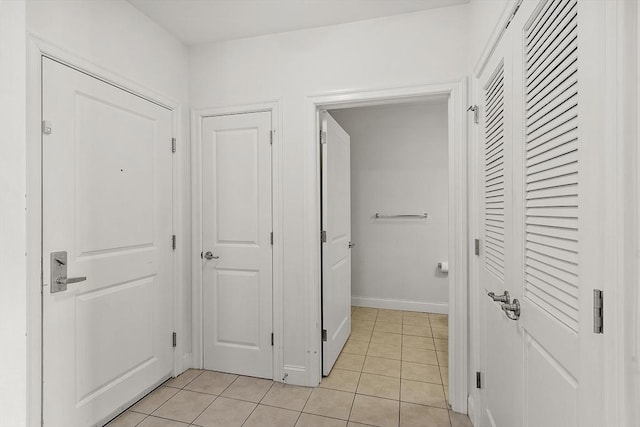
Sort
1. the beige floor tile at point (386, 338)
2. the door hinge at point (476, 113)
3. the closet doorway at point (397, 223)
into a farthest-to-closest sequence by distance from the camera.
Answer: the closet doorway at point (397, 223), the beige floor tile at point (386, 338), the door hinge at point (476, 113)

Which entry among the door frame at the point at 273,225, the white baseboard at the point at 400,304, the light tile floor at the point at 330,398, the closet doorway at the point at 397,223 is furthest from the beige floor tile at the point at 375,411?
the white baseboard at the point at 400,304

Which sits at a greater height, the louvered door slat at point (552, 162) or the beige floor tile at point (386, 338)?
the louvered door slat at point (552, 162)

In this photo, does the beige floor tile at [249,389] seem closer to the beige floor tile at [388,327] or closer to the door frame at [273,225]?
the door frame at [273,225]

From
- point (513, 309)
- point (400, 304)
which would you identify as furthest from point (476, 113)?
point (400, 304)

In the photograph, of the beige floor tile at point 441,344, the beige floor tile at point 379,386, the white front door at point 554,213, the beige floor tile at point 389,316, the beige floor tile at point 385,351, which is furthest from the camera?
the beige floor tile at point 389,316

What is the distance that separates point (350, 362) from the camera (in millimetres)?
2609

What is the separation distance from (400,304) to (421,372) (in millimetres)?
1500

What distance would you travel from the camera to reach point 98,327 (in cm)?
184

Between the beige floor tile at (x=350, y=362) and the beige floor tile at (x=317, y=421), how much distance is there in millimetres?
619

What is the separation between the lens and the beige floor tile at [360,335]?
3.09 metres

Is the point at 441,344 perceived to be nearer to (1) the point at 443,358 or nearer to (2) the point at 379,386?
(1) the point at 443,358

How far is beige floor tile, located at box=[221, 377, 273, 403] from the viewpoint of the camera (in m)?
2.13

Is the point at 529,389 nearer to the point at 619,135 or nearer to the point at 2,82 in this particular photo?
the point at 619,135

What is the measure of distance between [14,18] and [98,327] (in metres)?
1.72
